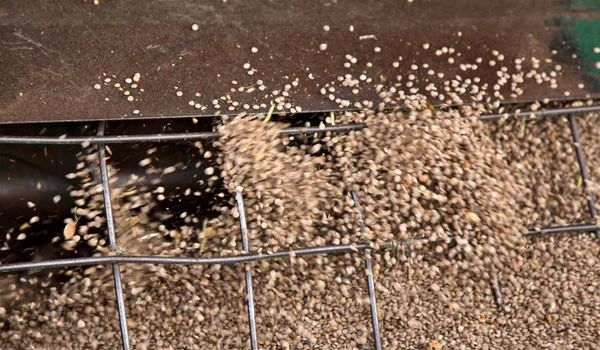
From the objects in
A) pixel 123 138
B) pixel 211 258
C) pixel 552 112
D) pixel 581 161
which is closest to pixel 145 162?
pixel 123 138

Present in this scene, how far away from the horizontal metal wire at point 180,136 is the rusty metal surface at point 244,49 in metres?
0.07

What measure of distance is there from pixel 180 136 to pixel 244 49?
15.0 inches

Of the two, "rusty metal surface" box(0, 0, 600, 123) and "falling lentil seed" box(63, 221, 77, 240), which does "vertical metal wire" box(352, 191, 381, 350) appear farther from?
"falling lentil seed" box(63, 221, 77, 240)

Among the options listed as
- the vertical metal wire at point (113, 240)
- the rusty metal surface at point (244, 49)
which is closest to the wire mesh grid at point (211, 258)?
the vertical metal wire at point (113, 240)

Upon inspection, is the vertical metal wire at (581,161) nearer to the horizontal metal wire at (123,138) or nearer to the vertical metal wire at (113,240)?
the horizontal metal wire at (123,138)

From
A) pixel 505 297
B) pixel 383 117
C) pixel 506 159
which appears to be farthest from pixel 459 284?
pixel 383 117

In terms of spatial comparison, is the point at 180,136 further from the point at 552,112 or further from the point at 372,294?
the point at 552,112

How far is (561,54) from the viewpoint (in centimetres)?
223

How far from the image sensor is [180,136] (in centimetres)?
189

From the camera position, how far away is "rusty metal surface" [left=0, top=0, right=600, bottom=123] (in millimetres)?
1968

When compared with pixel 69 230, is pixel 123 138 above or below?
above

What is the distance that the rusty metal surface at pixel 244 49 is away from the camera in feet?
6.46

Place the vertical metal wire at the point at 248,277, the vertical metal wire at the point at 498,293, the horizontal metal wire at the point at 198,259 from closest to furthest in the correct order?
the horizontal metal wire at the point at 198,259 < the vertical metal wire at the point at 248,277 < the vertical metal wire at the point at 498,293

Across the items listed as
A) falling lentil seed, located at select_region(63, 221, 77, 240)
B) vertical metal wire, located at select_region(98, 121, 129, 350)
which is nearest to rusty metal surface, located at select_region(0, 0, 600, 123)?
vertical metal wire, located at select_region(98, 121, 129, 350)
